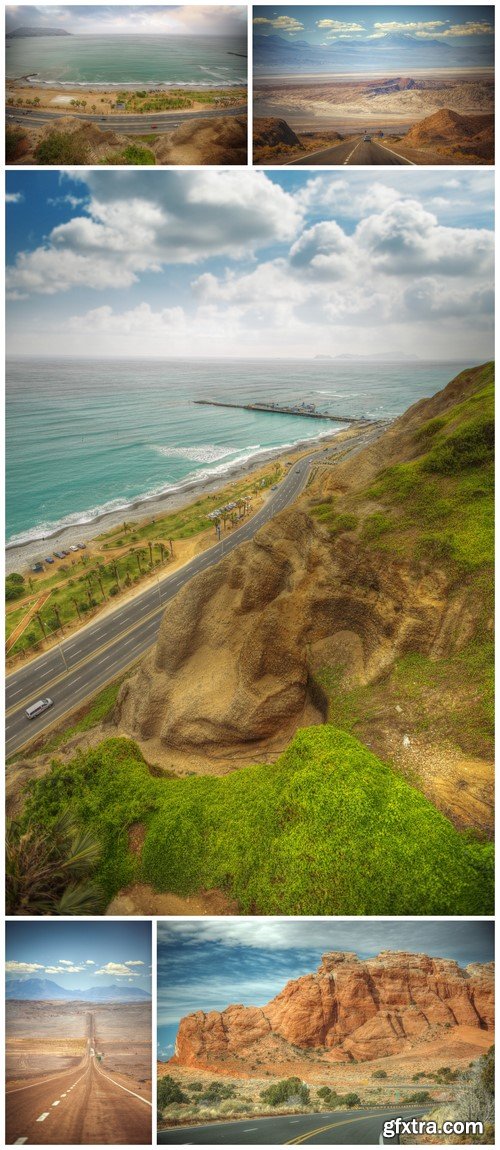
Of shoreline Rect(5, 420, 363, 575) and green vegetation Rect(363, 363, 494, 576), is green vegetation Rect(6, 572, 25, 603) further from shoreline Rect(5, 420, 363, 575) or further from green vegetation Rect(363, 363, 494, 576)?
green vegetation Rect(363, 363, 494, 576)

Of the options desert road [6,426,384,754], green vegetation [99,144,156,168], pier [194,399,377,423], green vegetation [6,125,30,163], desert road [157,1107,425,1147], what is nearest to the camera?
desert road [157,1107,425,1147]

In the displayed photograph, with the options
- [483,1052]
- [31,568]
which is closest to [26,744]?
[31,568]

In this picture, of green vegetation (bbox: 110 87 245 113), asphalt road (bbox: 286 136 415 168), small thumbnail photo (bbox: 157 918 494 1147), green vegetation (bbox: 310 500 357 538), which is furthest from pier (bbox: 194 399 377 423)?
small thumbnail photo (bbox: 157 918 494 1147)

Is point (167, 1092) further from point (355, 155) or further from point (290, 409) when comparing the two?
point (290, 409)

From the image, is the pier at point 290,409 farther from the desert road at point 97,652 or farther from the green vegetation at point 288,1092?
the green vegetation at point 288,1092

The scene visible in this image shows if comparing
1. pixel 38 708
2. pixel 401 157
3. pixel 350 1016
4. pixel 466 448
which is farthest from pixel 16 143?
pixel 38 708

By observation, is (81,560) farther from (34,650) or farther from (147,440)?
(147,440)
